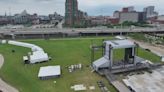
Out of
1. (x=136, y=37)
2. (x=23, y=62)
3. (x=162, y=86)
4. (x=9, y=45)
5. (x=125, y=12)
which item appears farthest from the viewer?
(x=125, y=12)

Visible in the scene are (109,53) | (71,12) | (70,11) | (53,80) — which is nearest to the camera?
(53,80)

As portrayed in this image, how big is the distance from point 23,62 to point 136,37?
4427cm

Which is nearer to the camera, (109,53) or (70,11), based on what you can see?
(109,53)

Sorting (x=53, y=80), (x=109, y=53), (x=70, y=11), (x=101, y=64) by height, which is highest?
(x=70, y=11)

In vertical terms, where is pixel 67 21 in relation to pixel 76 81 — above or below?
above

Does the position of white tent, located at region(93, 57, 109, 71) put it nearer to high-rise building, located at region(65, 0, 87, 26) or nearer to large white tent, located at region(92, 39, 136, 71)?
large white tent, located at region(92, 39, 136, 71)

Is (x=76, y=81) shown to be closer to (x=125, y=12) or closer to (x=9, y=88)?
(x=9, y=88)

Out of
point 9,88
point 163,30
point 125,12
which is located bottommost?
point 9,88

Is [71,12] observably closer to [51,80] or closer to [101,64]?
[101,64]

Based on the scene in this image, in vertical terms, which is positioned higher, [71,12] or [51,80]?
[71,12]

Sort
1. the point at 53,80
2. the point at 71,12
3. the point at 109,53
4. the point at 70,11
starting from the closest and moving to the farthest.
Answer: the point at 53,80 → the point at 109,53 → the point at 71,12 → the point at 70,11

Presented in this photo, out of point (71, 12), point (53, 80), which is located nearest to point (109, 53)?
point (53, 80)

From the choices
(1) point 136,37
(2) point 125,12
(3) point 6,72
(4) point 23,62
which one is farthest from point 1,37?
(2) point 125,12

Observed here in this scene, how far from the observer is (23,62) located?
4400 centimetres
